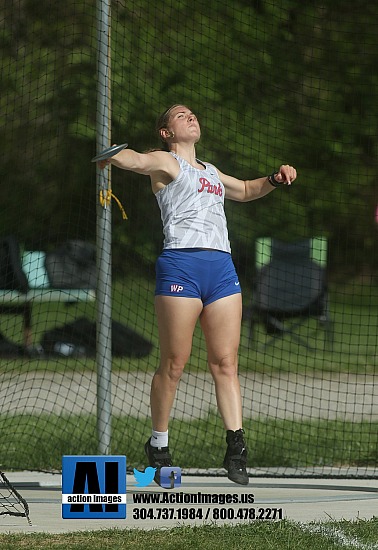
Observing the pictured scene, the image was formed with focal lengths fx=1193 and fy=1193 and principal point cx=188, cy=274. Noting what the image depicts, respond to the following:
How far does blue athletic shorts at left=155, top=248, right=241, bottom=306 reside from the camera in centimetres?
576

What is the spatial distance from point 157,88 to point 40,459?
6697mm

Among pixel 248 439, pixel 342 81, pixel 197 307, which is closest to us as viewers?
pixel 197 307

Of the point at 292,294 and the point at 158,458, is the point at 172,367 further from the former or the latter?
the point at 292,294

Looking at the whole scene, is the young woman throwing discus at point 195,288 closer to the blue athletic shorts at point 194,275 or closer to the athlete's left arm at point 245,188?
the blue athletic shorts at point 194,275

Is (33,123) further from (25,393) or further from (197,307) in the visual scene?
(197,307)

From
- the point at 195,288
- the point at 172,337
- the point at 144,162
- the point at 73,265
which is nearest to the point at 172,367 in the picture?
the point at 172,337

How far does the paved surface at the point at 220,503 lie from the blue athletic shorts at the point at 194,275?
1048mm

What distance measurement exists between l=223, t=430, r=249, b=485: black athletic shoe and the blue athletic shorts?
2.18 feet

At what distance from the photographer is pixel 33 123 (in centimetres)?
1518

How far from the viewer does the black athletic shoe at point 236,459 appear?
18.6ft

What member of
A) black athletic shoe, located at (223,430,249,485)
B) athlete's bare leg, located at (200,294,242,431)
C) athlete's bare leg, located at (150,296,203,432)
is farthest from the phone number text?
athlete's bare leg, located at (150,296,203,432)

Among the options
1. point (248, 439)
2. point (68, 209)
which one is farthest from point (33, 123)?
point (248, 439)

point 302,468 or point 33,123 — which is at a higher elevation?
point 33,123

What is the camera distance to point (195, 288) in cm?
578
